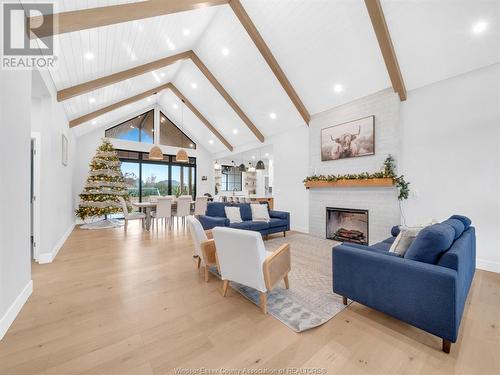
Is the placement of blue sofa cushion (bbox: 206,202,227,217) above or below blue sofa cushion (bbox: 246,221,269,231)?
above

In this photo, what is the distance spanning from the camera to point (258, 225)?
4730 mm

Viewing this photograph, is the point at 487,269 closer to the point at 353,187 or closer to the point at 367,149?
the point at 353,187

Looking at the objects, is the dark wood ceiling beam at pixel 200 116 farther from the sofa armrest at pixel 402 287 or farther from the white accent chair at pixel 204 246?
the sofa armrest at pixel 402 287

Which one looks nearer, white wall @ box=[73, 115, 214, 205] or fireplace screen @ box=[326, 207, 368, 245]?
fireplace screen @ box=[326, 207, 368, 245]

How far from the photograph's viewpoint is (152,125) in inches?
355

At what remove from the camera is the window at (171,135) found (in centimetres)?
930

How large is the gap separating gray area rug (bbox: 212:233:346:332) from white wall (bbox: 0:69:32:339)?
207 centimetres

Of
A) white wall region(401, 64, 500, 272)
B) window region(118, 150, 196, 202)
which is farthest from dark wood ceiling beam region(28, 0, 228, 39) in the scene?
window region(118, 150, 196, 202)

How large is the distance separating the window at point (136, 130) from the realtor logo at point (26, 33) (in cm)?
577

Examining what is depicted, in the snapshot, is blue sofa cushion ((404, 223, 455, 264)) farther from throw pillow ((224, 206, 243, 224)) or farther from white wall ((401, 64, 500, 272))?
throw pillow ((224, 206, 243, 224))

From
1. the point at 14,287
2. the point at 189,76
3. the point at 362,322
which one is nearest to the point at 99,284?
the point at 14,287

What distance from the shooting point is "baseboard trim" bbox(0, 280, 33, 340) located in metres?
1.73

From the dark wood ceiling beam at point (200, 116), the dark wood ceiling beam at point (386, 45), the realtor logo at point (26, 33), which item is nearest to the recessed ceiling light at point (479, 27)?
the dark wood ceiling beam at point (386, 45)

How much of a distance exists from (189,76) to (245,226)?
513 centimetres
